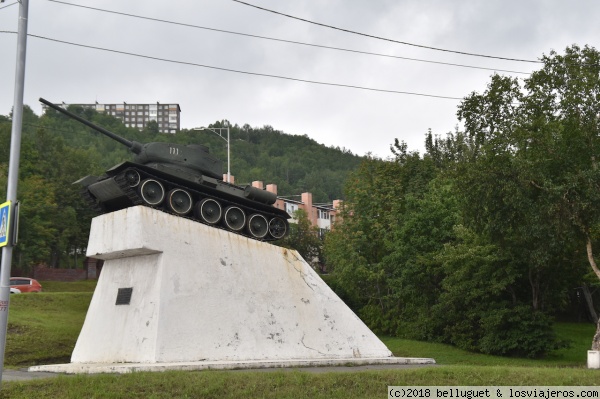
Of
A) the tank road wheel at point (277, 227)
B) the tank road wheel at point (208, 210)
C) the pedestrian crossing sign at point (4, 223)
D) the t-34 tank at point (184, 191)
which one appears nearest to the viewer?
the pedestrian crossing sign at point (4, 223)

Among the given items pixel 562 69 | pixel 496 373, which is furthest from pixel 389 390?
pixel 562 69

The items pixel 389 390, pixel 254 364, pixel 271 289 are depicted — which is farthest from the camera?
pixel 271 289

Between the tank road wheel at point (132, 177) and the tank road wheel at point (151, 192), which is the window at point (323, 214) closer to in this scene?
the tank road wheel at point (151, 192)

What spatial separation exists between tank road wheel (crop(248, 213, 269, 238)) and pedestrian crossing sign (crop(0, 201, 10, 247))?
30.1ft

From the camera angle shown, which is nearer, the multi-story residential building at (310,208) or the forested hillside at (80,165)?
the forested hillside at (80,165)

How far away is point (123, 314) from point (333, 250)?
77.9 feet

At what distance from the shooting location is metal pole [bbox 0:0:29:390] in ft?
33.5

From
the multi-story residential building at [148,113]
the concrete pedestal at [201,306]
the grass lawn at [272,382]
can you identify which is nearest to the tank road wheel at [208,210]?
the concrete pedestal at [201,306]

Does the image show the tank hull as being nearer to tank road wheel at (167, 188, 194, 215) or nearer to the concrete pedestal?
tank road wheel at (167, 188, 194, 215)

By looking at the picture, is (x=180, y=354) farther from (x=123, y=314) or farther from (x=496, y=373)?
(x=496, y=373)

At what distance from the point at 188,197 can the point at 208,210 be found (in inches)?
27.1

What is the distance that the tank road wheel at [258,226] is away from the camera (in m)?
19.3

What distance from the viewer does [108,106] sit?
17150 centimetres

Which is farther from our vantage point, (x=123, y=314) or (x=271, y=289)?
(x=271, y=289)
